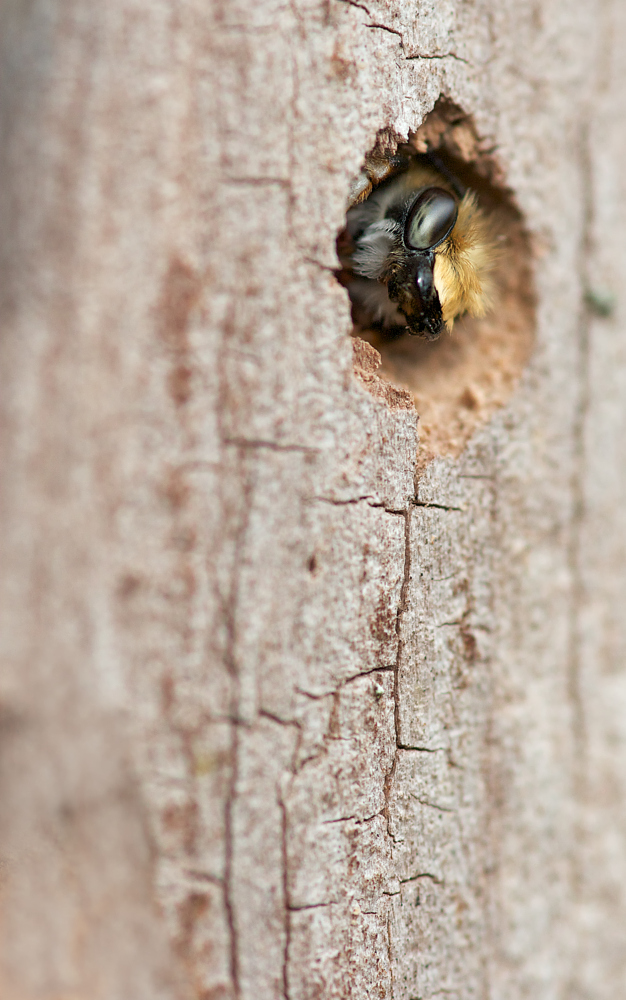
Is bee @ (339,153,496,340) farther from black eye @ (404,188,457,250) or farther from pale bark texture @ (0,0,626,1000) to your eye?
pale bark texture @ (0,0,626,1000)

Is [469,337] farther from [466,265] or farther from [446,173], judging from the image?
[446,173]

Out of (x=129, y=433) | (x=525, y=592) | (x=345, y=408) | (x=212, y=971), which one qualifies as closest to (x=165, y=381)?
(x=129, y=433)

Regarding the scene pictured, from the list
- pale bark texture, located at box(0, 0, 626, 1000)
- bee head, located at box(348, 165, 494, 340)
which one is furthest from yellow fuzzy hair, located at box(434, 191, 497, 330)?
A: pale bark texture, located at box(0, 0, 626, 1000)

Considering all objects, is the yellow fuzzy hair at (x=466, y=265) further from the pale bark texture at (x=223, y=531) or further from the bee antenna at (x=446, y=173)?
the pale bark texture at (x=223, y=531)

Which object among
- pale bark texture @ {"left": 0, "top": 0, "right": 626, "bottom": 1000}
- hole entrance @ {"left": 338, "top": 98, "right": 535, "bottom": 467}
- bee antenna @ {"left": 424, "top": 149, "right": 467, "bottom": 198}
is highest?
bee antenna @ {"left": 424, "top": 149, "right": 467, "bottom": 198}

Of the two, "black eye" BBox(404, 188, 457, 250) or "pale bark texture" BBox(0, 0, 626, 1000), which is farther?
"black eye" BBox(404, 188, 457, 250)

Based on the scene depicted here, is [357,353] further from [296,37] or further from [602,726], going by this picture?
[602,726]

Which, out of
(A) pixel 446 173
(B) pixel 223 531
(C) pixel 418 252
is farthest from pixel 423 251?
(B) pixel 223 531
